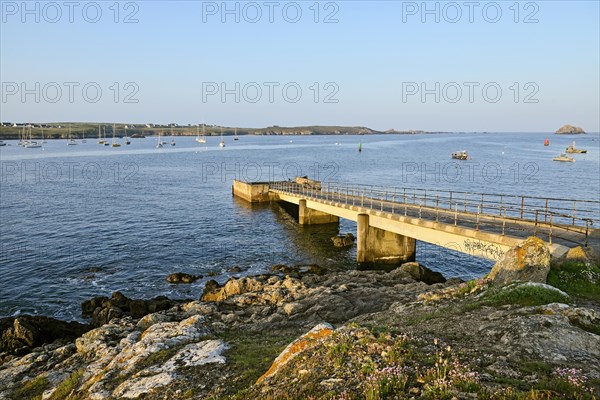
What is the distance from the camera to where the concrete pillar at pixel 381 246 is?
33438 millimetres

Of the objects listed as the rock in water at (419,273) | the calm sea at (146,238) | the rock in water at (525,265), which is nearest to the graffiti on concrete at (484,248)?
the rock in water at (419,273)

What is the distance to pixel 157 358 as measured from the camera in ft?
40.9

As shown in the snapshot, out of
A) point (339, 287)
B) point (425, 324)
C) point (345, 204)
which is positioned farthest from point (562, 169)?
point (425, 324)

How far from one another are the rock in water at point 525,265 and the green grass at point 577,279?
0.53 meters

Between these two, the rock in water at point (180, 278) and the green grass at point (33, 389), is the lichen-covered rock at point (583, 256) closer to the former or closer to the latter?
Result: the green grass at point (33, 389)

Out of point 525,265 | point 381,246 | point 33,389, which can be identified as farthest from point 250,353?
point 381,246

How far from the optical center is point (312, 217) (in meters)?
47.6

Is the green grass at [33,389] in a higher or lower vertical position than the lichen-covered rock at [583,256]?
lower

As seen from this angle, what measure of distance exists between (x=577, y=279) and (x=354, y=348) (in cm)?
1026

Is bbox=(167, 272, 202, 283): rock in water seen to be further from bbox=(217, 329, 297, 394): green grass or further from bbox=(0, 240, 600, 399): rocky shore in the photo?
bbox=(217, 329, 297, 394): green grass

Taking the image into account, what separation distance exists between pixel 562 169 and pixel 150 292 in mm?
104754

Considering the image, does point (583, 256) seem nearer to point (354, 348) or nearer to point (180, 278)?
point (354, 348)

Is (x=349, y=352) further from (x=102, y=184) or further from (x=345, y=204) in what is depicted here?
(x=102, y=184)

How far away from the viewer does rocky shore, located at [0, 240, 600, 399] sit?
25.5 feet
